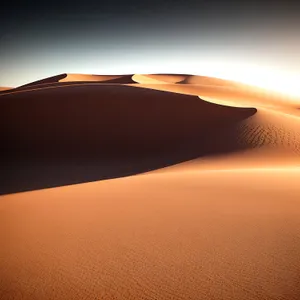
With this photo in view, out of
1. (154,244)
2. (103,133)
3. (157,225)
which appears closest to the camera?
(154,244)

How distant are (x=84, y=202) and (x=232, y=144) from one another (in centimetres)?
951

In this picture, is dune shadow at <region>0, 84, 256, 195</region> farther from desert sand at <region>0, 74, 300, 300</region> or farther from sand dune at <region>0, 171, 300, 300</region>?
sand dune at <region>0, 171, 300, 300</region>

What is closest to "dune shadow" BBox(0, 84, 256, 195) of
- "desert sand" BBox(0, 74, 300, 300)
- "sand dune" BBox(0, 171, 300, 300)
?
"desert sand" BBox(0, 74, 300, 300)

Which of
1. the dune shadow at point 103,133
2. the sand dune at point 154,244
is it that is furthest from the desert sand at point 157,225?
the dune shadow at point 103,133

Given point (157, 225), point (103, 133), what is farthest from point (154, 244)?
point (103, 133)

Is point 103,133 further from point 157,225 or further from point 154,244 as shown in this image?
point 154,244

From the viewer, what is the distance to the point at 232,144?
13992mm

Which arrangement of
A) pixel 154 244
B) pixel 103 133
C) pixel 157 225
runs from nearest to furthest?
pixel 154 244
pixel 157 225
pixel 103 133

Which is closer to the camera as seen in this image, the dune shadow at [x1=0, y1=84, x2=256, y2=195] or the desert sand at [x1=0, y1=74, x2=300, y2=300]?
the desert sand at [x1=0, y1=74, x2=300, y2=300]

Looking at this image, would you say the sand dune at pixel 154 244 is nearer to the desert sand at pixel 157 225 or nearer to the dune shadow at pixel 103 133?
the desert sand at pixel 157 225

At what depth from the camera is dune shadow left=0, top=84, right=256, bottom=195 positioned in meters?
12.9

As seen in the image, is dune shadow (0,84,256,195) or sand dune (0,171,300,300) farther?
dune shadow (0,84,256,195)

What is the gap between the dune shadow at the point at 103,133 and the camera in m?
12.9

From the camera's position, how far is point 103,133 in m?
16.3
